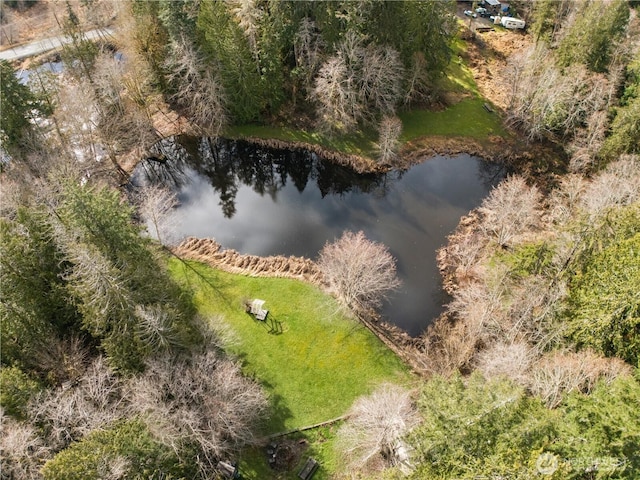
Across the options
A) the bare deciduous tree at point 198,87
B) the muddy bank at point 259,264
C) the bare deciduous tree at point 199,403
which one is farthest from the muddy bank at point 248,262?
the bare deciduous tree at point 198,87

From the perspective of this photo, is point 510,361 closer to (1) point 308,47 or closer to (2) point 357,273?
(2) point 357,273

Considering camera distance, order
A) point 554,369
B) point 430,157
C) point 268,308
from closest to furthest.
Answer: point 554,369
point 268,308
point 430,157

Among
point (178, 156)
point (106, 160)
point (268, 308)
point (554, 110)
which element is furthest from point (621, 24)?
point (106, 160)

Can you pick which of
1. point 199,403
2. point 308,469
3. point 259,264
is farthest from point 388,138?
point 199,403

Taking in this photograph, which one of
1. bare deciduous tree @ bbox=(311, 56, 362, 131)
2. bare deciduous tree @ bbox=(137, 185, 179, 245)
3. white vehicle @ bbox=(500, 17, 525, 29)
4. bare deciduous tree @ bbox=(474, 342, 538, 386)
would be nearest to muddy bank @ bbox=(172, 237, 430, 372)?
bare deciduous tree @ bbox=(137, 185, 179, 245)

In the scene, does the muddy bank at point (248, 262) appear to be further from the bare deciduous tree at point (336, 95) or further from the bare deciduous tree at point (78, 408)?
the bare deciduous tree at point (336, 95)

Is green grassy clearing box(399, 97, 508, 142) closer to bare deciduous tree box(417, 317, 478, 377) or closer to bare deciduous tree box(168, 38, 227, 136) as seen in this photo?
bare deciduous tree box(168, 38, 227, 136)

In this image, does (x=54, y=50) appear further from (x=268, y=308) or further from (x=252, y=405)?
(x=252, y=405)
